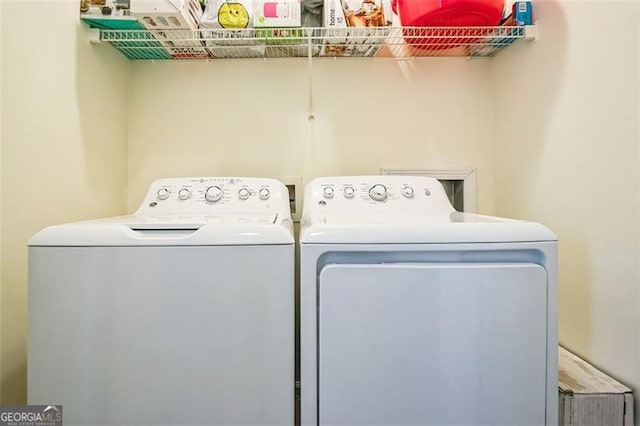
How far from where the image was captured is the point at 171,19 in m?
1.18

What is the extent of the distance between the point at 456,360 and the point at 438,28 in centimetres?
120

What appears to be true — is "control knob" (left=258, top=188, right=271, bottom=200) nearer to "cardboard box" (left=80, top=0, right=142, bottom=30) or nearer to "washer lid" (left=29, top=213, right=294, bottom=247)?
"washer lid" (left=29, top=213, right=294, bottom=247)

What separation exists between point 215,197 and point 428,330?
0.89 m

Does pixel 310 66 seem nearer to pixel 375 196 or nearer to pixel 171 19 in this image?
pixel 171 19

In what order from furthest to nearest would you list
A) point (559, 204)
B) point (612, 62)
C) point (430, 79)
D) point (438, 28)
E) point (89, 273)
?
1. point (430, 79)
2. point (438, 28)
3. point (559, 204)
4. point (612, 62)
5. point (89, 273)

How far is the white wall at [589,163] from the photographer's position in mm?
903

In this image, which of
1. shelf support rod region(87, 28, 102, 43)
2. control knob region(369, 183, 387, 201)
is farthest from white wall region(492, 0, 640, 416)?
shelf support rod region(87, 28, 102, 43)

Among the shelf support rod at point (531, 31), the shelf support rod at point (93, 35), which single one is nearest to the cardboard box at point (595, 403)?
the shelf support rod at point (531, 31)

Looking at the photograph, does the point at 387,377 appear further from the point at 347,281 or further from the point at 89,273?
the point at 89,273

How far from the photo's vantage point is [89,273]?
80cm

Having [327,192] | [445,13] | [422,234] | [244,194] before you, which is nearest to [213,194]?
[244,194]

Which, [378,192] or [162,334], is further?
[378,192]

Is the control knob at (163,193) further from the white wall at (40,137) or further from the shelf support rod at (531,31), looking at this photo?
the shelf support rod at (531,31)

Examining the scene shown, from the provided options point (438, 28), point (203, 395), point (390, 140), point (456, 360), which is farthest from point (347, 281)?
point (438, 28)
